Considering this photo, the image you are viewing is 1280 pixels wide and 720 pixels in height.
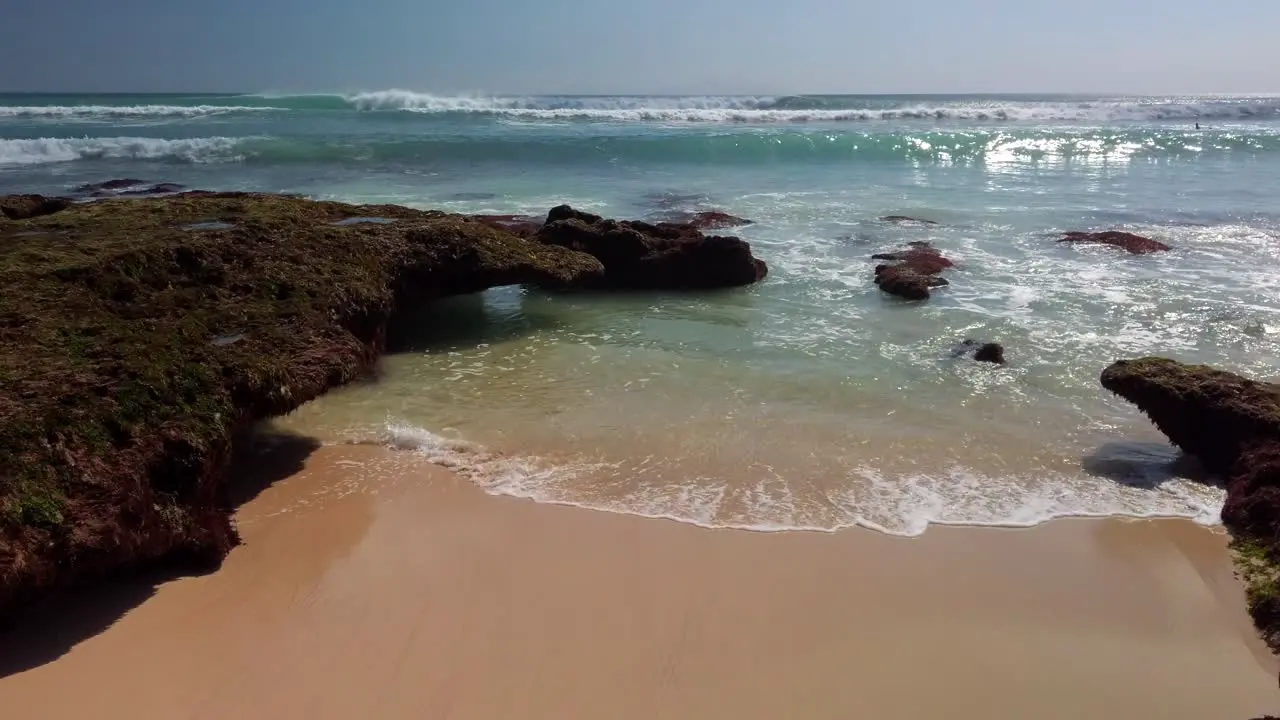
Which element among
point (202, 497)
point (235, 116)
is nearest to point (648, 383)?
point (202, 497)

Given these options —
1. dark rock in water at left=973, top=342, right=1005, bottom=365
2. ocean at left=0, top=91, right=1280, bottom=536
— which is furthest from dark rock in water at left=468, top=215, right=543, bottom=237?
dark rock in water at left=973, top=342, right=1005, bottom=365

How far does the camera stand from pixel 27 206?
9.13 meters

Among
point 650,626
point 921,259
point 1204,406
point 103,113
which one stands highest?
point 103,113

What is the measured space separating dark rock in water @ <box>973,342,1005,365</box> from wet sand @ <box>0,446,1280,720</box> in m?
3.08

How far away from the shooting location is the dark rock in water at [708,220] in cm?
A: 1623

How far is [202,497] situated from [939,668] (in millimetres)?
4083

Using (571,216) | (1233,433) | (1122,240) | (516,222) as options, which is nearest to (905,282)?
(571,216)

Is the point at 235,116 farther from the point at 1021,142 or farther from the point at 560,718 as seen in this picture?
the point at 560,718

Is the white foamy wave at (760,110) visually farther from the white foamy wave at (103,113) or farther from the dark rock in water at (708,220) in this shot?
the dark rock in water at (708,220)

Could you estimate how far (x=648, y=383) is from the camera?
7801 mm

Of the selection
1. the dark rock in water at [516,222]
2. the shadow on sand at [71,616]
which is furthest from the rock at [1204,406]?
the dark rock in water at [516,222]

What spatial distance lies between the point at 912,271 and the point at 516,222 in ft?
23.0

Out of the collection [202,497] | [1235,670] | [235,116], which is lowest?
[1235,670]

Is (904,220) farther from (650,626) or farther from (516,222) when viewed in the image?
(650,626)
